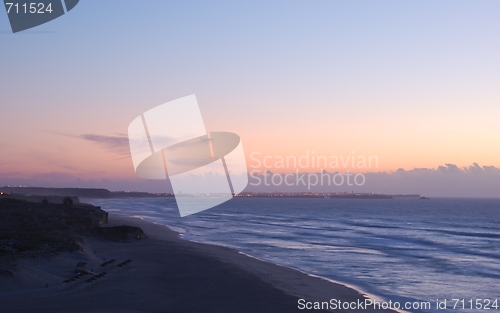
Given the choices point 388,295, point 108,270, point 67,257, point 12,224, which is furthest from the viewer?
point 12,224

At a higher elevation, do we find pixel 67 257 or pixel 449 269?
pixel 67 257

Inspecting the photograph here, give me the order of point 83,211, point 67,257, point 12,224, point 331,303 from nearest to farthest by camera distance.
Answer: point 331,303 → point 67,257 → point 12,224 → point 83,211

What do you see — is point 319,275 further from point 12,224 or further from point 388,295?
point 12,224

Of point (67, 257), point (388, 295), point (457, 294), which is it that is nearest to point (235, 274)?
point (388, 295)

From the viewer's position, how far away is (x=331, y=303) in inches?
584

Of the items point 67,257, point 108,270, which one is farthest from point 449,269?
point 67,257

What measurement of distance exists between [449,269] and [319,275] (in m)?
8.66

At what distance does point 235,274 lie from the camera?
18828 mm

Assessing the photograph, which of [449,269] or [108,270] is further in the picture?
[449,269]

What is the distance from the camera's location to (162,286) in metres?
15.7

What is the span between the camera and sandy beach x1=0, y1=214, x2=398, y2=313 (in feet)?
42.0

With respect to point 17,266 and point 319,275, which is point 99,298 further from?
point 319,275

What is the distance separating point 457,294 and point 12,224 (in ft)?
93.9

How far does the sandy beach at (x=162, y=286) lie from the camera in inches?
504
